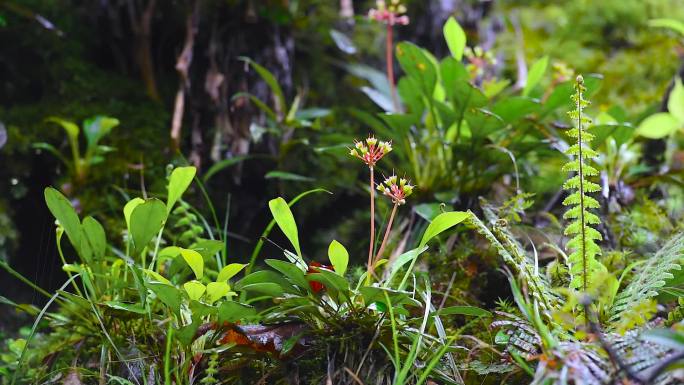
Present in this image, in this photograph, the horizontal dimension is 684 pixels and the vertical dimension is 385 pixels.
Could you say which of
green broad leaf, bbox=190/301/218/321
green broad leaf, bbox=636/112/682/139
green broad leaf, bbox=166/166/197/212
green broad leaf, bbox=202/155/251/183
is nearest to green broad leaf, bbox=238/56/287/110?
green broad leaf, bbox=202/155/251/183

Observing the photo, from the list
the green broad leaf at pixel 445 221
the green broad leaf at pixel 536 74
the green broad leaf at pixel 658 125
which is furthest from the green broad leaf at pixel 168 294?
the green broad leaf at pixel 658 125

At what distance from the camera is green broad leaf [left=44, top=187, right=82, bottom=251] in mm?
1140

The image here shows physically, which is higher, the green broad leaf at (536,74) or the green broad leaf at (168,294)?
the green broad leaf at (536,74)

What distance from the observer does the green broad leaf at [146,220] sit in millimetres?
1123

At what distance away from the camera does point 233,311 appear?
104 cm

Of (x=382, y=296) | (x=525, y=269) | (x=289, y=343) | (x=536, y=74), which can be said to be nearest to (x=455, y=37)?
(x=536, y=74)

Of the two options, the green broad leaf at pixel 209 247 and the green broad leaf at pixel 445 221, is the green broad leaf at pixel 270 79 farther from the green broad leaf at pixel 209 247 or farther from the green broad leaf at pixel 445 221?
the green broad leaf at pixel 445 221

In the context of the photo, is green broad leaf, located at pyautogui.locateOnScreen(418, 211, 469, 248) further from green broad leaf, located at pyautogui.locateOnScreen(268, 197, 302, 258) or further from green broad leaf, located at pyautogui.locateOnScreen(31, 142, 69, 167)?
green broad leaf, located at pyautogui.locateOnScreen(31, 142, 69, 167)

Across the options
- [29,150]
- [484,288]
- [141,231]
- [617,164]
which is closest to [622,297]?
[484,288]

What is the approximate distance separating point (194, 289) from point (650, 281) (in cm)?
86

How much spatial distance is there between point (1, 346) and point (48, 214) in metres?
0.39

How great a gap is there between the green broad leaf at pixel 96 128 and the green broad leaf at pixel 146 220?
75 centimetres

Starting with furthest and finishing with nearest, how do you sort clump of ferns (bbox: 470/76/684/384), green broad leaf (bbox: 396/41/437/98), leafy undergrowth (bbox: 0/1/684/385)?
green broad leaf (bbox: 396/41/437/98) < leafy undergrowth (bbox: 0/1/684/385) < clump of ferns (bbox: 470/76/684/384)

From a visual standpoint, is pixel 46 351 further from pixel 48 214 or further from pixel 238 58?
pixel 238 58
